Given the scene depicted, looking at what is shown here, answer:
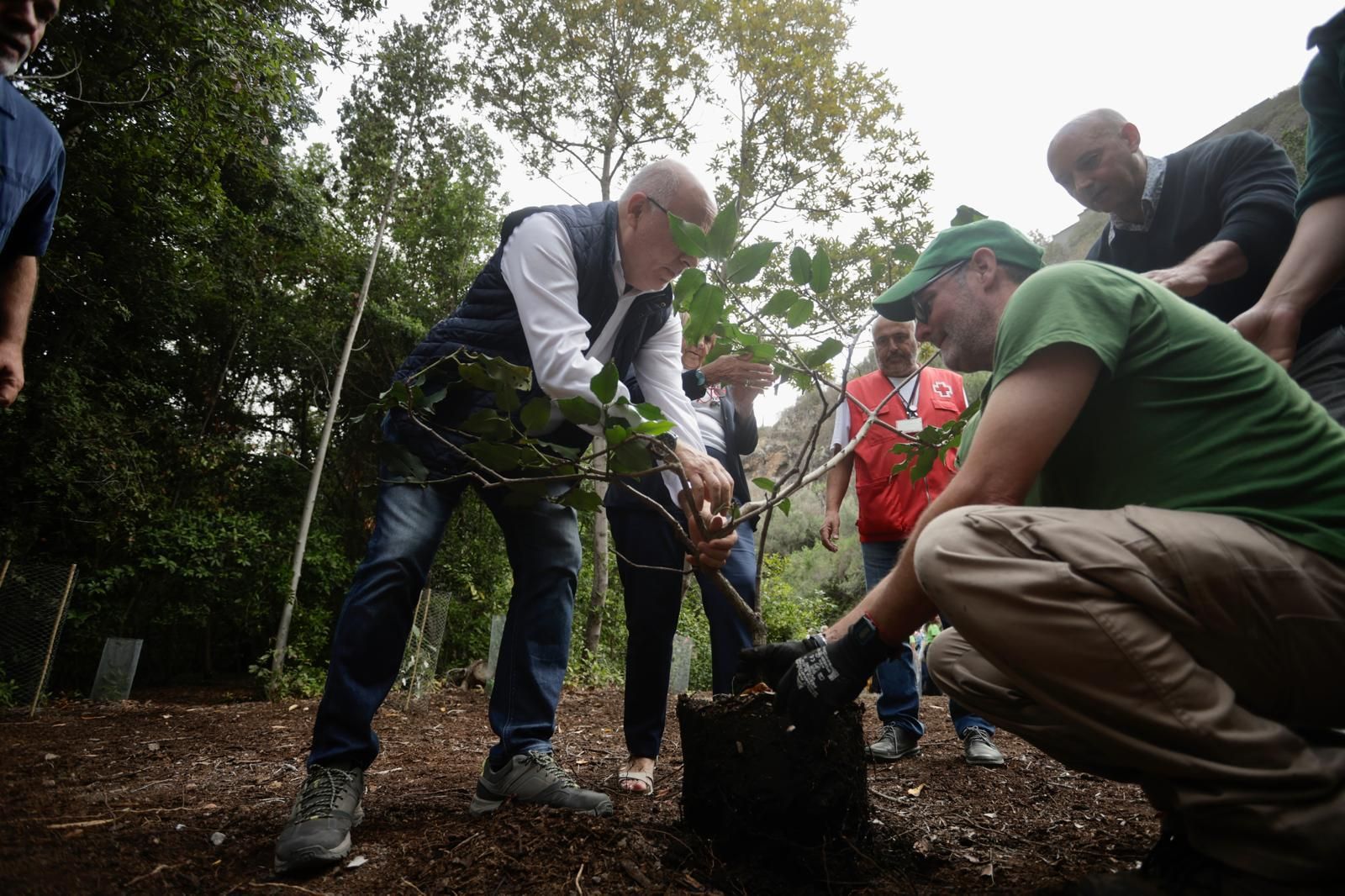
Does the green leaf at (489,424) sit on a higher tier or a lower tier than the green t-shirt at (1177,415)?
lower

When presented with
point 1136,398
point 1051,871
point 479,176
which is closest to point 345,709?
point 1051,871

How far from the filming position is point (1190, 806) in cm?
85

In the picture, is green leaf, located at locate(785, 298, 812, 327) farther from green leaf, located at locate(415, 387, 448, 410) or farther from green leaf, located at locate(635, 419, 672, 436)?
green leaf, located at locate(415, 387, 448, 410)

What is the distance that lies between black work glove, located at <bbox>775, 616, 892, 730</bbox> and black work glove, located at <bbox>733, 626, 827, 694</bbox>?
0.42 feet

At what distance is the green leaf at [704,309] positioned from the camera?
1315mm

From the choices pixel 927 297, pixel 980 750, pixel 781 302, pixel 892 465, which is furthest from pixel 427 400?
pixel 980 750

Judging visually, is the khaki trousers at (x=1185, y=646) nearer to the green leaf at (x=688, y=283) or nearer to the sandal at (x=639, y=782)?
the green leaf at (x=688, y=283)

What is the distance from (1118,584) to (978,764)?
5.84 ft

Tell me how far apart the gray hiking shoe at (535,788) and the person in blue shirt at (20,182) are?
140 centimetres

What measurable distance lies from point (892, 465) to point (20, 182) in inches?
115

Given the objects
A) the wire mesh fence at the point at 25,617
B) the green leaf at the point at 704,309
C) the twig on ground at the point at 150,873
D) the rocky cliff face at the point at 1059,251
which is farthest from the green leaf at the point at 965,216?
the rocky cliff face at the point at 1059,251

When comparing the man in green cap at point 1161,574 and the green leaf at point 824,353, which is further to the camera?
the green leaf at point 824,353

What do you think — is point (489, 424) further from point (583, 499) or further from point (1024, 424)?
point (1024, 424)

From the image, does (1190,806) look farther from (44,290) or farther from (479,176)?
(479,176)
